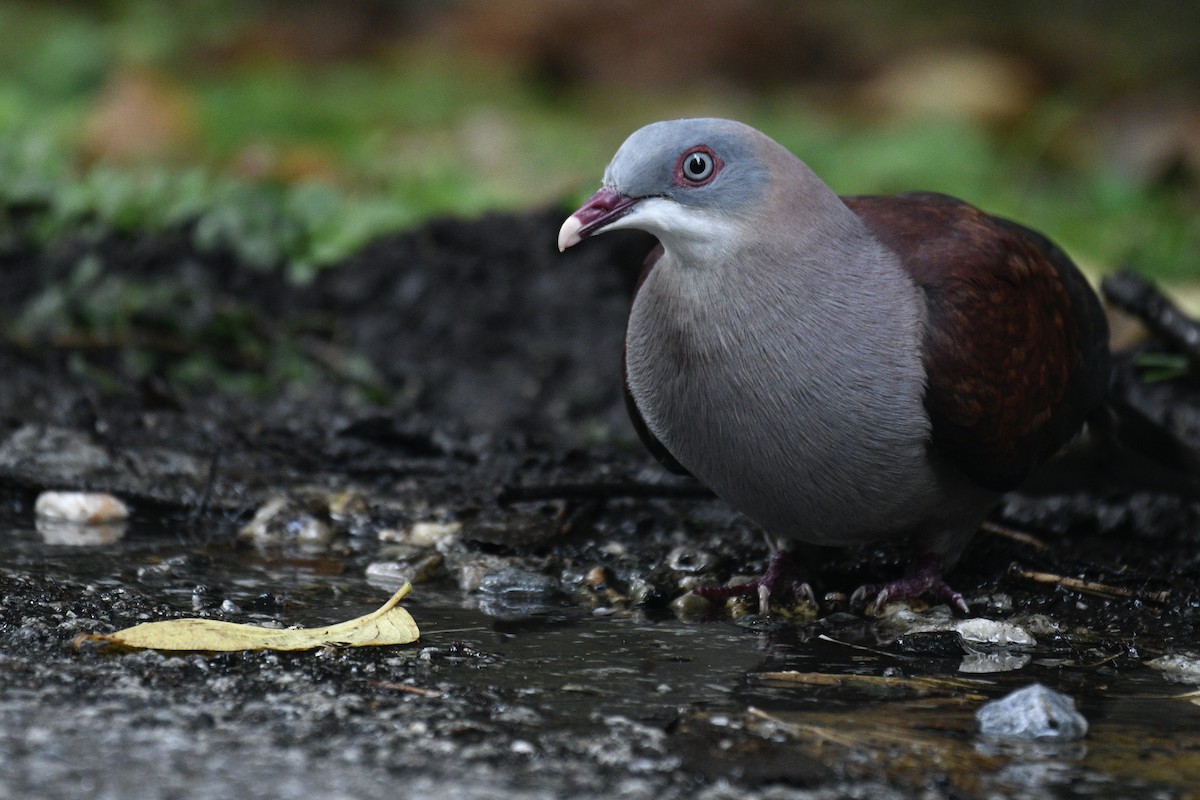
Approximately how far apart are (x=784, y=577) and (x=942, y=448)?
0.52 metres

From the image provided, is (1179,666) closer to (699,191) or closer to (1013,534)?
(1013,534)

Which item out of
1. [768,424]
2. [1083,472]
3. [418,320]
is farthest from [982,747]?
[418,320]

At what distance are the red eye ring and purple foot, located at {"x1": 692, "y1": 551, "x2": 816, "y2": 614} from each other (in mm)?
986

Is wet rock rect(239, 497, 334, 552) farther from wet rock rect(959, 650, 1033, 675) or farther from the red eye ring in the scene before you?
wet rock rect(959, 650, 1033, 675)

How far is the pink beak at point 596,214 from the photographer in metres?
3.43

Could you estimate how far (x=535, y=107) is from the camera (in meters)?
9.91

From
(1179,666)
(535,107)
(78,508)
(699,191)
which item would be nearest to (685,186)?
(699,191)

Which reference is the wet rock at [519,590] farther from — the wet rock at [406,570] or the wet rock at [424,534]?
the wet rock at [424,534]

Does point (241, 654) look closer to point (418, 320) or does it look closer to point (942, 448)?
point (942, 448)

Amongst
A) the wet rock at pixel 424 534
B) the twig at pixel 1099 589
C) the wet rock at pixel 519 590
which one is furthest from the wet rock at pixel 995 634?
the wet rock at pixel 424 534

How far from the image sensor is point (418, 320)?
600 centimetres

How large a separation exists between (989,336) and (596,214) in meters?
1.00

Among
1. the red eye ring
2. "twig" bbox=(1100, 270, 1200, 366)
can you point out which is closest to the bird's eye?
the red eye ring

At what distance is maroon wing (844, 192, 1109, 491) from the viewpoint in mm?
3582
